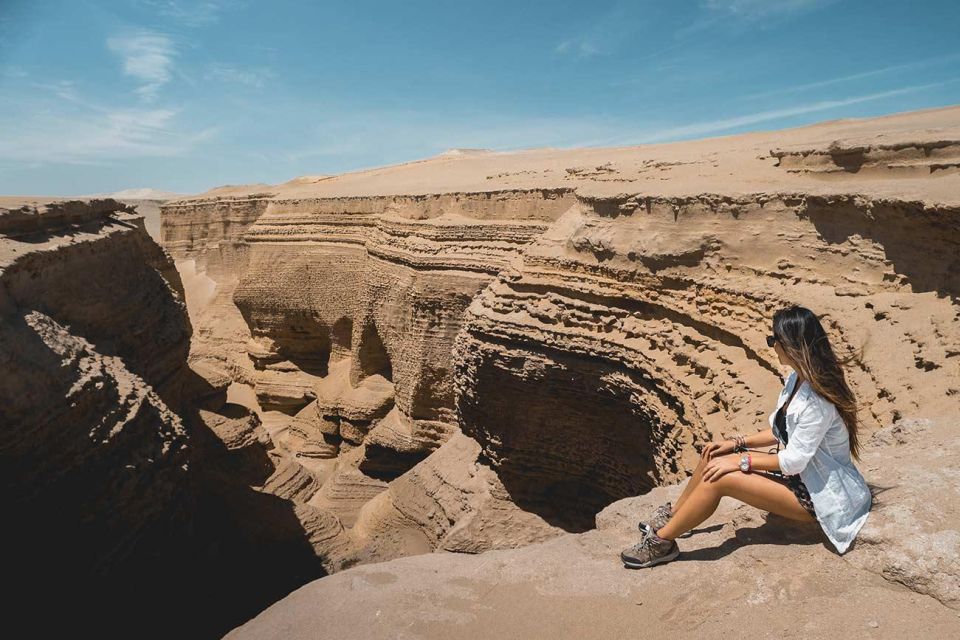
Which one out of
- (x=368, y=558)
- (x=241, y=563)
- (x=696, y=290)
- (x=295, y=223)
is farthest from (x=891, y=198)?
(x=295, y=223)

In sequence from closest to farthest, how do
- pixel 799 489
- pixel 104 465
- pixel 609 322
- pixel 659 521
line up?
pixel 799 489 → pixel 659 521 → pixel 104 465 → pixel 609 322

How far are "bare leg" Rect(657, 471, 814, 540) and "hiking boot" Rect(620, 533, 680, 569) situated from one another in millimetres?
42

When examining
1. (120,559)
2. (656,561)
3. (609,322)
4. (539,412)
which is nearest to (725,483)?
(656,561)

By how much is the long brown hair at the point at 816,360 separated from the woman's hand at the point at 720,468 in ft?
1.83

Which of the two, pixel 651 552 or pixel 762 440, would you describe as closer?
pixel 651 552

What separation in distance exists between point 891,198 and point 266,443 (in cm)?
1218

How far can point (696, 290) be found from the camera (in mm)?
6609

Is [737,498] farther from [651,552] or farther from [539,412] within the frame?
[539,412]

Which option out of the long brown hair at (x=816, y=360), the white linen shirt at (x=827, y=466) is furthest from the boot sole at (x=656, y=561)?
the long brown hair at (x=816, y=360)

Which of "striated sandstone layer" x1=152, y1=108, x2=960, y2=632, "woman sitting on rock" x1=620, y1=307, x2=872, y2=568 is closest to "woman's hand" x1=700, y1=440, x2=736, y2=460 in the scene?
"woman sitting on rock" x1=620, y1=307, x2=872, y2=568

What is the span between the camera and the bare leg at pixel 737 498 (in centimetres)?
315

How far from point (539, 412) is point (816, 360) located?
5.37 meters

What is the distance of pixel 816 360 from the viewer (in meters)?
3.09

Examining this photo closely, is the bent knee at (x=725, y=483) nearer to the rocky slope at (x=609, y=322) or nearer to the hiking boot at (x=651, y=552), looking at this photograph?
the hiking boot at (x=651, y=552)
